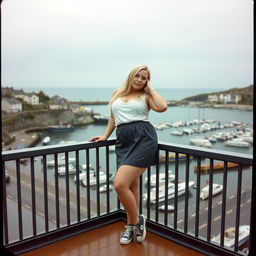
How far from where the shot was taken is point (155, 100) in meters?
2.12

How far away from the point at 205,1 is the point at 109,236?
7.48ft

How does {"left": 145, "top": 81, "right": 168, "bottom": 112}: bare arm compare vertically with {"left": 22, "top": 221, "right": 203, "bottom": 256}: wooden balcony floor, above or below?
above

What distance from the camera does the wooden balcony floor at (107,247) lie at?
83.3 inches

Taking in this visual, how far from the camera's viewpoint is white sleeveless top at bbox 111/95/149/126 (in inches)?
84.3

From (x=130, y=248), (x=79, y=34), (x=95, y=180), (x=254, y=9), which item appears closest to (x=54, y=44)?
(x=79, y=34)

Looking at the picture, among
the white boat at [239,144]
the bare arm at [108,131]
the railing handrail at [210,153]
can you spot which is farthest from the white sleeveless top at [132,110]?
the white boat at [239,144]

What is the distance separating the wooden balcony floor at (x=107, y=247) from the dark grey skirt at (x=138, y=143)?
68 cm

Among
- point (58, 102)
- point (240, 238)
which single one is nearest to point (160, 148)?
point (240, 238)

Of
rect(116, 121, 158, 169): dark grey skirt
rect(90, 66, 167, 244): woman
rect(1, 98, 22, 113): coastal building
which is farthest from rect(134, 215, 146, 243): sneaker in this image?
rect(1, 98, 22, 113): coastal building

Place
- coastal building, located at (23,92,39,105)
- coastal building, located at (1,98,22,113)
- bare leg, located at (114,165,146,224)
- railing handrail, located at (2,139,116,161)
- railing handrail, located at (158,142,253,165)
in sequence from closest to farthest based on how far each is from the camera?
coastal building, located at (1,98,22,113) → railing handrail, located at (158,142,253,165) → railing handrail, located at (2,139,116,161) → bare leg, located at (114,165,146,224) → coastal building, located at (23,92,39,105)

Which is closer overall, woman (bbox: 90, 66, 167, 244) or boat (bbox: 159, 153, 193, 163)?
woman (bbox: 90, 66, 167, 244)

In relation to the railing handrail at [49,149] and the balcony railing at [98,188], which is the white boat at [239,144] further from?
the railing handrail at [49,149]

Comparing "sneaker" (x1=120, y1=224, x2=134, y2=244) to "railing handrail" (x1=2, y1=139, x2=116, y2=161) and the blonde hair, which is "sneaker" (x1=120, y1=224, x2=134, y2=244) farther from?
the blonde hair

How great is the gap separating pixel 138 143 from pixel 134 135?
2.8 inches
